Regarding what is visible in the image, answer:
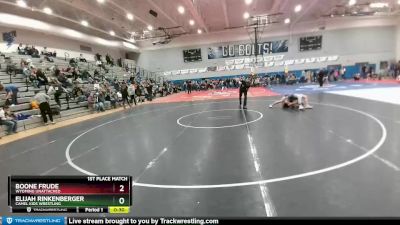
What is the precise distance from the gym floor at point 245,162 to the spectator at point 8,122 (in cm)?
215

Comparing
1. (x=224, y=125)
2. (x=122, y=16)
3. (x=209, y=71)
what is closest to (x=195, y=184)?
(x=224, y=125)

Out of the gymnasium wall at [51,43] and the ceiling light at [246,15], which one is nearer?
the gymnasium wall at [51,43]

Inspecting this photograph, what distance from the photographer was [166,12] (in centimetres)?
2420

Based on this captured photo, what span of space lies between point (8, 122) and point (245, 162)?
33.2 feet

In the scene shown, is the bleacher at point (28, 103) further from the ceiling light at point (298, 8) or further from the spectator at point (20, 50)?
the ceiling light at point (298, 8)

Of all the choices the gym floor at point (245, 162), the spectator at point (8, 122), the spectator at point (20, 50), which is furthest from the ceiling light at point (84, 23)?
the gym floor at point (245, 162)

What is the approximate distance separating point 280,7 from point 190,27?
11.0 m

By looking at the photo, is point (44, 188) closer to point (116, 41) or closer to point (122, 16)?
point (122, 16)

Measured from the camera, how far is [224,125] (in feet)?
29.6

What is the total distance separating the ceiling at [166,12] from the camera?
2005 centimetres

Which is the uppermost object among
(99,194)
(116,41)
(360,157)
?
(116,41)

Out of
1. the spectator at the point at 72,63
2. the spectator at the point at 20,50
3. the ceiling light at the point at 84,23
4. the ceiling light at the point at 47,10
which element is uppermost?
the ceiling light at the point at 84,23

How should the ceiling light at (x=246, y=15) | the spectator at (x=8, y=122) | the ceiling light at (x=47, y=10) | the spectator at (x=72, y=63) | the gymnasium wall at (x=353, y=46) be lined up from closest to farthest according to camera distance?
the spectator at (x=8, y=122)
the ceiling light at (x=47, y=10)
the spectator at (x=72, y=63)
the ceiling light at (x=246, y=15)
the gymnasium wall at (x=353, y=46)

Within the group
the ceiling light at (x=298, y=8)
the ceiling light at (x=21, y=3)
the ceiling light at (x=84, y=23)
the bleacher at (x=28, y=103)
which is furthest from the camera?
the ceiling light at (x=298, y=8)
